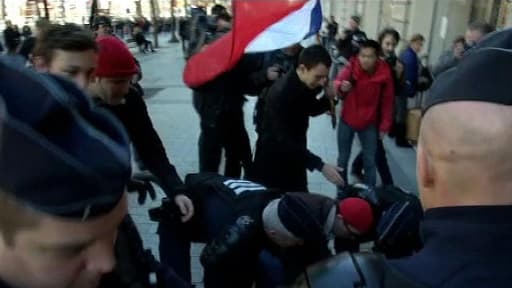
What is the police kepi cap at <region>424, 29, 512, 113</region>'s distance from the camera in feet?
3.54

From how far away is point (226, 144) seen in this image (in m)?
4.65

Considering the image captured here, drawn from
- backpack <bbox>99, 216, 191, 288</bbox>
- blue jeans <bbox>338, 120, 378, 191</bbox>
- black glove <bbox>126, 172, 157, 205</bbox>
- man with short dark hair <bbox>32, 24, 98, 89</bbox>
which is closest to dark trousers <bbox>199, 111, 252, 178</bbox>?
blue jeans <bbox>338, 120, 378, 191</bbox>

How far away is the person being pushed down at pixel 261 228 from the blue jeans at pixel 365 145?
274cm

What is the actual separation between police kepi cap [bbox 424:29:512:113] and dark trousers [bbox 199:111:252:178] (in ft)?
11.0

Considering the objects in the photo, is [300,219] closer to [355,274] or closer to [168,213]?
[168,213]

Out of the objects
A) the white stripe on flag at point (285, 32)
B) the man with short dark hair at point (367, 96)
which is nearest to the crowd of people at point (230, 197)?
the white stripe on flag at point (285, 32)

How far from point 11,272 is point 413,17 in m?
9.46

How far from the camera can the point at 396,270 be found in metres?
1.07

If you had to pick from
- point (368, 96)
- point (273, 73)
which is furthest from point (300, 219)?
point (368, 96)

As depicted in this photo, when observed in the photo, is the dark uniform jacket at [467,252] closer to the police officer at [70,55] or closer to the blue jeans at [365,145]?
the police officer at [70,55]

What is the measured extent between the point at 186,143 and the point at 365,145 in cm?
263

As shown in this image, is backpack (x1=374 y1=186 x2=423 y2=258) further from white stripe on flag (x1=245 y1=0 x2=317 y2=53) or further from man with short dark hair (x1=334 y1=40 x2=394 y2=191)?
man with short dark hair (x1=334 y1=40 x2=394 y2=191)

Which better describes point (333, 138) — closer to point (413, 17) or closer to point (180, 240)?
point (413, 17)

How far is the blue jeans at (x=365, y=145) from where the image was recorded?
5020 millimetres
